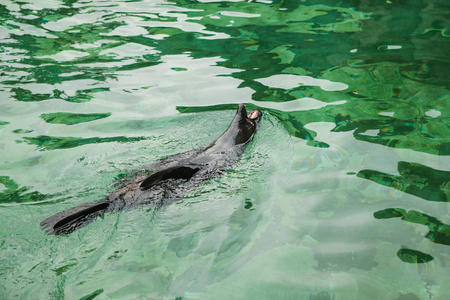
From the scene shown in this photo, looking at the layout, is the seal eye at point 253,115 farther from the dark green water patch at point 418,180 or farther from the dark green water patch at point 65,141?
the dark green water patch at point 418,180

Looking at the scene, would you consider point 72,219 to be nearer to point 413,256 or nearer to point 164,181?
point 164,181

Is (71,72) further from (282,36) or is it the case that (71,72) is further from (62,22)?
(282,36)

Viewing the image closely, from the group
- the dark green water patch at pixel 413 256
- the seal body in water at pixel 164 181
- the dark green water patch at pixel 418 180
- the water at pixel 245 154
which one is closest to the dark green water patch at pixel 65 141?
Result: the water at pixel 245 154

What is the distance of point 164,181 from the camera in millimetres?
4059

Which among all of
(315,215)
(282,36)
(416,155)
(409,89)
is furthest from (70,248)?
(282,36)

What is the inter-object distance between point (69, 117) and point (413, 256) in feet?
15.6

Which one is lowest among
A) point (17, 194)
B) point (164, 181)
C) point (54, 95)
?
point (17, 194)

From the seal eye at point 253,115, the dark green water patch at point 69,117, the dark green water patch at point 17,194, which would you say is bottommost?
the dark green water patch at point 17,194

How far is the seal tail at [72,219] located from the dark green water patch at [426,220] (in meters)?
2.49

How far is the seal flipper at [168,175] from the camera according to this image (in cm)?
390

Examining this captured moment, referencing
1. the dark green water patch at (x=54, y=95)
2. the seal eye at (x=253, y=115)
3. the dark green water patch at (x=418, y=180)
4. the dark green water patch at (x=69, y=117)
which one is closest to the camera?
the dark green water patch at (x=418, y=180)

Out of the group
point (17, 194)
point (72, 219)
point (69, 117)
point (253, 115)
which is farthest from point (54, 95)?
point (72, 219)

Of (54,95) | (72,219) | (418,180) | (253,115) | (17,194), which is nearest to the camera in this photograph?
(72,219)

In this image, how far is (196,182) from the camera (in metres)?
4.25
